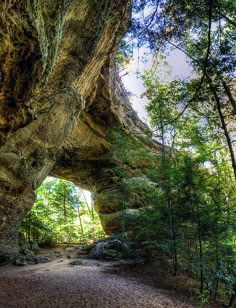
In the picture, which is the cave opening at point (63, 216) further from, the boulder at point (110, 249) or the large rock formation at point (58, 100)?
the boulder at point (110, 249)

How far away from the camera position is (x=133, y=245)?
33.2 feet

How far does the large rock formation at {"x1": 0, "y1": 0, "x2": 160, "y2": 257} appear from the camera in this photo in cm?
344

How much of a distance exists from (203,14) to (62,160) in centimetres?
1212

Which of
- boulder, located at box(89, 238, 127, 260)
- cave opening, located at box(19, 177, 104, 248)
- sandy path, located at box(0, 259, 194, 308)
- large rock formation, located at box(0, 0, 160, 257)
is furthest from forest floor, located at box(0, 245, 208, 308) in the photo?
cave opening, located at box(19, 177, 104, 248)

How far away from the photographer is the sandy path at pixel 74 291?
17.8 ft

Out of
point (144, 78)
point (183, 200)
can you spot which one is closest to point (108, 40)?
point (144, 78)

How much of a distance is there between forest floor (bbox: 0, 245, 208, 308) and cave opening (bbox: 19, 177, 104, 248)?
7325 mm

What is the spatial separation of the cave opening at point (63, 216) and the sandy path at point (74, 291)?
7911 millimetres

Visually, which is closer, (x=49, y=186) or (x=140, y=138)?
(x=140, y=138)

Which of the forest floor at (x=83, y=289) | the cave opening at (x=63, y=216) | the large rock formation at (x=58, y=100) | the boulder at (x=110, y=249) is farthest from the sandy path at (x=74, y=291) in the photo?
the cave opening at (x=63, y=216)

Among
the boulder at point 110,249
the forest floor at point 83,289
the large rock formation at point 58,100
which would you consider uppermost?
the large rock formation at point 58,100

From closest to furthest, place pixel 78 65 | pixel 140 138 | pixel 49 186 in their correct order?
pixel 78 65 → pixel 140 138 → pixel 49 186

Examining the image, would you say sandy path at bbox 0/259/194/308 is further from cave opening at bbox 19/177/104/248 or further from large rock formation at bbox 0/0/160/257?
cave opening at bbox 19/177/104/248

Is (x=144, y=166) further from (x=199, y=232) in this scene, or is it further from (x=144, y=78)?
(x=199, y=232)
